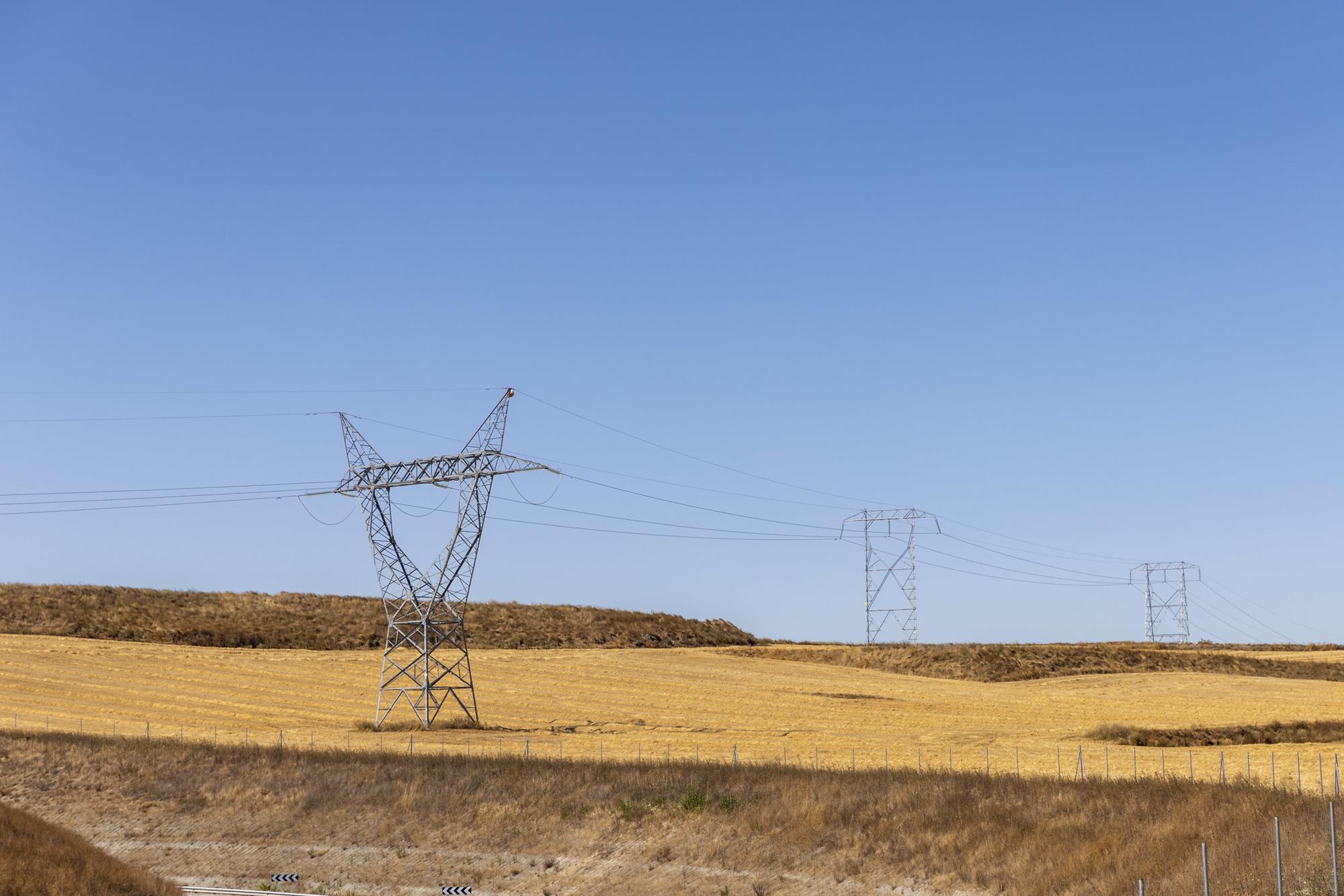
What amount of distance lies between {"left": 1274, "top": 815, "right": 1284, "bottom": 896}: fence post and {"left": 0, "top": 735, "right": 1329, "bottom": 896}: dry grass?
0.71ft

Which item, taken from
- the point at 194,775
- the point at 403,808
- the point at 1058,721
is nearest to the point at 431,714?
the point at 194,775

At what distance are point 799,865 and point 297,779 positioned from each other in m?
18.6

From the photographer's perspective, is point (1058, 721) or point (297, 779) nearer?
point (297, 779)

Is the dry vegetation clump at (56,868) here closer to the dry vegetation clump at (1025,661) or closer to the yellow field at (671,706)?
the yellow field at (671,706)

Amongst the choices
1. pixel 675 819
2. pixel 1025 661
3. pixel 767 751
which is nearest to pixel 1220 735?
pixel 767 751

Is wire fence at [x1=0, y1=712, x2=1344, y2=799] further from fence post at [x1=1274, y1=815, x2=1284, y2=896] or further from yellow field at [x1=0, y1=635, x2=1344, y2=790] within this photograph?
fence post at [x1=1274, y1=815, x2=1284, y2=896]

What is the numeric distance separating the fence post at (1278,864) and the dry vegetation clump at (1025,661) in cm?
7566

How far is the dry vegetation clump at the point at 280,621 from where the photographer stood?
98.2m

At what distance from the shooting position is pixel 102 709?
2468 inches

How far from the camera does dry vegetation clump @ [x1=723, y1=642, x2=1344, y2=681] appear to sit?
10200 cm

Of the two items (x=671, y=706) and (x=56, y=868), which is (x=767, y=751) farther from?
(x=56, y=868)

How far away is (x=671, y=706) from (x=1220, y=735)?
94.8 ft

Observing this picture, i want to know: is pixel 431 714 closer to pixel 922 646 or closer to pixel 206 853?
pixel 206 853

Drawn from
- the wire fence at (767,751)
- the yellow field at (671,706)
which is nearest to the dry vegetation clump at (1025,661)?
the yellow field at (671,706)
